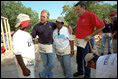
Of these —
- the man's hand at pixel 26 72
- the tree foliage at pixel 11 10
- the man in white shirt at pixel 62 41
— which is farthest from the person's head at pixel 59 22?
the tree foliage at pixel 11 10

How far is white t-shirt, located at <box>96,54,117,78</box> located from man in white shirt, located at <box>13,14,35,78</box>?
4.29 ft

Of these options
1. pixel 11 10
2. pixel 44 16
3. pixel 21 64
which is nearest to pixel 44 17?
pixel 44 16

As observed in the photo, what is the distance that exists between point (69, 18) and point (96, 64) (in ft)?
43.9

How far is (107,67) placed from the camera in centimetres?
190

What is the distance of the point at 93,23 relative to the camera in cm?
415

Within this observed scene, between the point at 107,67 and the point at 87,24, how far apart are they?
7.84ft

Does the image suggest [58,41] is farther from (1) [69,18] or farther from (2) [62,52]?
(1) [69,18]

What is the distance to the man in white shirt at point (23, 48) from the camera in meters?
2.92

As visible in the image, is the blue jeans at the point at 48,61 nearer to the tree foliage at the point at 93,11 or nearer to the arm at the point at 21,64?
the arm at the point at 21,64

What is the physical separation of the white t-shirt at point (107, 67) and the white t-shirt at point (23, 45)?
1.32m

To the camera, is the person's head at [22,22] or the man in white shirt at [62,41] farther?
the man in white shirt at [62,41]

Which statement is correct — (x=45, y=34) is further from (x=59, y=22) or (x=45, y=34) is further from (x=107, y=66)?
(x=107, y=66)

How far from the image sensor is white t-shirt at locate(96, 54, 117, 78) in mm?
1872

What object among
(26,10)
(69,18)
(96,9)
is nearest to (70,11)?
(69,18)
